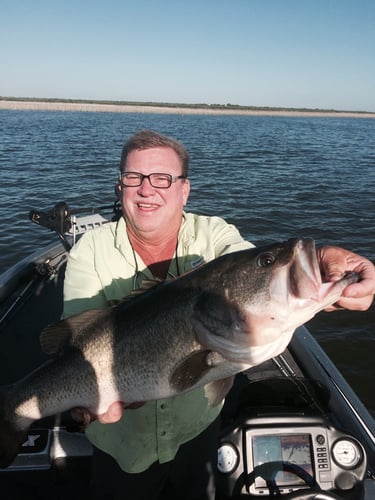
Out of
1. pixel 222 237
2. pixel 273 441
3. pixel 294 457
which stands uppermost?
pixel 222 237

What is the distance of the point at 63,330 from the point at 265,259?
1.39m

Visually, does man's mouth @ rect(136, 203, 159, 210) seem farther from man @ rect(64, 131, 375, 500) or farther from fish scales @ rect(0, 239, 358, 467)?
fish scales @ rect(0, 239, 358, 467)

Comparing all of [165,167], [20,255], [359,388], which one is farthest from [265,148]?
[165,167]

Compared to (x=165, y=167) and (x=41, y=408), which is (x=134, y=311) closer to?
(x=41, y=408)

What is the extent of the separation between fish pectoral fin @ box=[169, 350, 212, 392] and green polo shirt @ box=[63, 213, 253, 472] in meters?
0.43

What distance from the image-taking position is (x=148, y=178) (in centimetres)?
288

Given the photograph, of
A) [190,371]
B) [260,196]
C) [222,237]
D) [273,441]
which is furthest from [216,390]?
[260,196]

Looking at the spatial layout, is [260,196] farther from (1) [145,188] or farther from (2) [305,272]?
(2) [305,272]

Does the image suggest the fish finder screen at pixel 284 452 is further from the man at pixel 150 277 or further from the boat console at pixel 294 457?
the man at pixel 150 277

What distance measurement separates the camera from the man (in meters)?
2.70

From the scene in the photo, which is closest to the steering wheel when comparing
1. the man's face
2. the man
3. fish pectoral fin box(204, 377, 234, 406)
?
→ the man

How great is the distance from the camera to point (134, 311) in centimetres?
242

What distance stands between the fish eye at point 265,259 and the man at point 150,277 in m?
0.64

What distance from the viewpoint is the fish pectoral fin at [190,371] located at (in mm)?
2281
